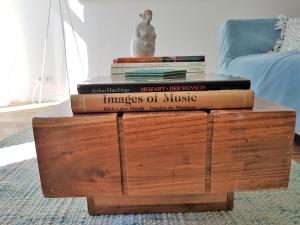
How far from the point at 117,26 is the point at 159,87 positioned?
2.01 metres

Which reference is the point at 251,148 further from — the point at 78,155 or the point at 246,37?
the point at 246,37

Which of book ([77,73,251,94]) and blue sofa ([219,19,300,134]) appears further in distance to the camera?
blue sofa ([219,19,300,134])

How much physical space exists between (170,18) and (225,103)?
2033 mm

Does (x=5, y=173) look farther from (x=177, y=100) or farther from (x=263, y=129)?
(x=263, y=129)

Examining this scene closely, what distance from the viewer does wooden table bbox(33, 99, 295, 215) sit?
475 mm

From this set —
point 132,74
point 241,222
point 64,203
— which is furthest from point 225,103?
point 64,203

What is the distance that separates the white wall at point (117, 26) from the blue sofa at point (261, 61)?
60 cm

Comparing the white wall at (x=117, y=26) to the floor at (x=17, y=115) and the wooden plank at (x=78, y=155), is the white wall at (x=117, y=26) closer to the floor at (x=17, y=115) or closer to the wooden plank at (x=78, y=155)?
the floor at (x=17, y=115)

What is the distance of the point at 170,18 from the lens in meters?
2.38

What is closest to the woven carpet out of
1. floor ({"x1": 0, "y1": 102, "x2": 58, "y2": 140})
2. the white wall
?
floor ({"x1": 0, "y1": 102, "x2": 58, "y2": 140})

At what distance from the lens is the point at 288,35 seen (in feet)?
5.62

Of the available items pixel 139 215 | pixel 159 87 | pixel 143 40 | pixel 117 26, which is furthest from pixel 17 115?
pixel 159 87

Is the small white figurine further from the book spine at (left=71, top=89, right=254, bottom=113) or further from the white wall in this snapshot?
the white wall

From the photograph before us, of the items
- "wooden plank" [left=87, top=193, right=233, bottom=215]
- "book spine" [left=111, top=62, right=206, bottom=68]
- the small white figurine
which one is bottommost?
"wooden plank" [left=87, top=193, right=233, bottom=215]
